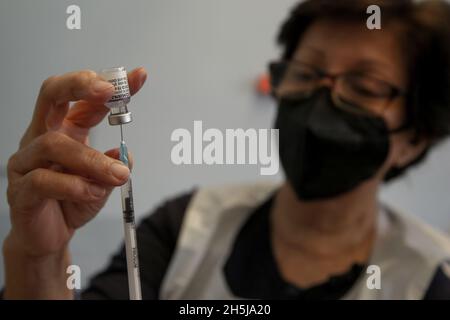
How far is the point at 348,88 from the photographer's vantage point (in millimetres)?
651

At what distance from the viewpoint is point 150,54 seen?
0.61m

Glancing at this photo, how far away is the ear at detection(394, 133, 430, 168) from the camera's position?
2.44ft

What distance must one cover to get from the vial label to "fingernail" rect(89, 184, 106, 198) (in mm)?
98

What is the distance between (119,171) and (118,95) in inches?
3.0

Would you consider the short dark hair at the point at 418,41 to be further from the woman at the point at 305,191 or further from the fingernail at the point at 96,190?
the fingernail at the point at 96,190

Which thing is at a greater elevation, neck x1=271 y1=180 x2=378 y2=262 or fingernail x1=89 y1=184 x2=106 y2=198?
fingernail x1=89 y1=184 x2=106 y2=198

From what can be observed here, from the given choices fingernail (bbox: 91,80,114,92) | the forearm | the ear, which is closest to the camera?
fingernail (bbox: 91,80,114,92)

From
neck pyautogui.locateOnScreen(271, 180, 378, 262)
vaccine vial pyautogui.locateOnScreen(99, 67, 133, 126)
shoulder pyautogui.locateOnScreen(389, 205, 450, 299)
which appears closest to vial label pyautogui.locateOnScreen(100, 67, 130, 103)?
vaccine vial pyautogui.locateOnScreen(99, 67, 133, 126)

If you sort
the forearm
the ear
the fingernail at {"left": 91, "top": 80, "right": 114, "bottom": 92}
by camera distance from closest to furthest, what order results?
the fingernail at {"left": 91, "top": 80, "right": 114, "bottom": 92}
the forearm
the ear

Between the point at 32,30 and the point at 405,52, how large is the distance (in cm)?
50

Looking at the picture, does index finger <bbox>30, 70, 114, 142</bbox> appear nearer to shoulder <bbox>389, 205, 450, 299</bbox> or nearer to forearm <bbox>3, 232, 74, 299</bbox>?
forearm <bbox>3, 232, 74, 299</bbox>

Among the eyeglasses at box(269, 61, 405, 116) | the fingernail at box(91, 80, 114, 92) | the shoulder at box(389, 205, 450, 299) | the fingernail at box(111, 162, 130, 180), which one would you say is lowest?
the shoulder at box(389, 205, 450, 299)

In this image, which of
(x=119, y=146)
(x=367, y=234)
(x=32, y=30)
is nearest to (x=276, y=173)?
(x=367, y=234)
